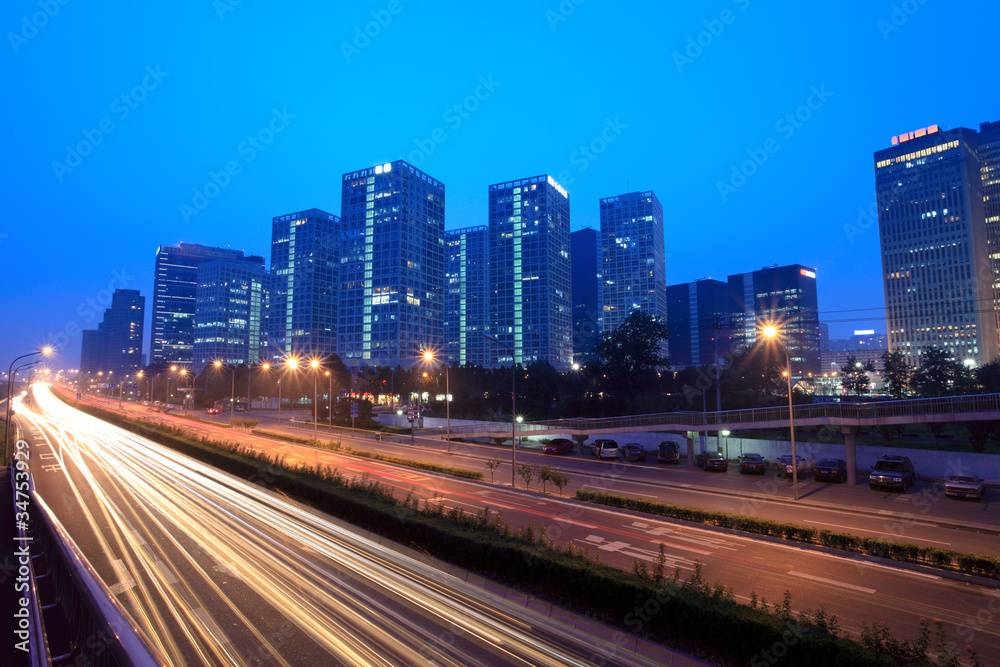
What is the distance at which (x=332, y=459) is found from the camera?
40.0 metres

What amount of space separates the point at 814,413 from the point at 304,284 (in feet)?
573

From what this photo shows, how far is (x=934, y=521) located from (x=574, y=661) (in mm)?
21907

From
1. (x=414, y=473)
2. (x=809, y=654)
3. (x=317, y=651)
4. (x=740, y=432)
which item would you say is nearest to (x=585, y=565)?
(x=809, y=654)

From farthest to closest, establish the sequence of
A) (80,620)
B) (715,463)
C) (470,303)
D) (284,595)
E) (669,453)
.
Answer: (470,303) < (669,453) < (715,463) < (284,595) < (80,620)

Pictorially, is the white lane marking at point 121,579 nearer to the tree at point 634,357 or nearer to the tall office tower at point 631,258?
the tree at point 634,357

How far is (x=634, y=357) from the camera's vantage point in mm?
59781

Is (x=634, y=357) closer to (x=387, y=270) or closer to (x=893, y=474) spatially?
(x=893, y=474)

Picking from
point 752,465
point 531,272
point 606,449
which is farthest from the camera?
point 531,272

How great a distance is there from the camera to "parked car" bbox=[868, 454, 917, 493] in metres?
27.7

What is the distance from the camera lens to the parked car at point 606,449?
137 ft

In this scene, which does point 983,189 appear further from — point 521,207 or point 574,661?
point 574,661

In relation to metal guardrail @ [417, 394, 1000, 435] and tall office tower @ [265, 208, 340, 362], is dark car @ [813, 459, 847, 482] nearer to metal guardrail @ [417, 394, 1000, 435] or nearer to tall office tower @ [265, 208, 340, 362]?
metal guardrail @ [417, 394, 1000, 435]

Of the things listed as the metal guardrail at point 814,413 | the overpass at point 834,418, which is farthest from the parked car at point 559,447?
the metal guardrail at point 814,413

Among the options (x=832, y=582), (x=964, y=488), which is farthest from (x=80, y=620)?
(x=964, y=488)
